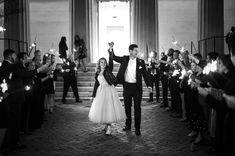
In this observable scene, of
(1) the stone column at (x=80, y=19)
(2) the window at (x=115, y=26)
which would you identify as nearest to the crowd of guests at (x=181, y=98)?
(1) the stone column at (x=80, y=19)

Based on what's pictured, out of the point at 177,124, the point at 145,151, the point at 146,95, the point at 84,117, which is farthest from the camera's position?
the point at 146,95

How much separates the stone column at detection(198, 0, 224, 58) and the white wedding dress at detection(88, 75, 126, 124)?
10056mm

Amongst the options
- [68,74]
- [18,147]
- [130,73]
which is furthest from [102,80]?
[68,74]

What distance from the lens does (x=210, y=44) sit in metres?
17.0

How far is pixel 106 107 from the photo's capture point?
809 centimetres

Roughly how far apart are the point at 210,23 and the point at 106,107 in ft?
36.9

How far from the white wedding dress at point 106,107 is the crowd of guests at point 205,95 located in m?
1.79

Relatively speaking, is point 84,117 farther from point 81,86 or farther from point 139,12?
point 139,12

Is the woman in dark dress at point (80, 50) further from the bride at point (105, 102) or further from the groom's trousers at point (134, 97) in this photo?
the groom's trousers at point (134, 97)

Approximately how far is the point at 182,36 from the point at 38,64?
40.0ft

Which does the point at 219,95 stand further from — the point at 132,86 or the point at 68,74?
the point at 68,74

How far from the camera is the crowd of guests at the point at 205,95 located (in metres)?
3.62

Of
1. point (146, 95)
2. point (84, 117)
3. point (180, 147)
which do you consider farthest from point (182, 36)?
point (180, 147)

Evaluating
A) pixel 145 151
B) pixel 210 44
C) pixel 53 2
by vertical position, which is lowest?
pixel 145 151
